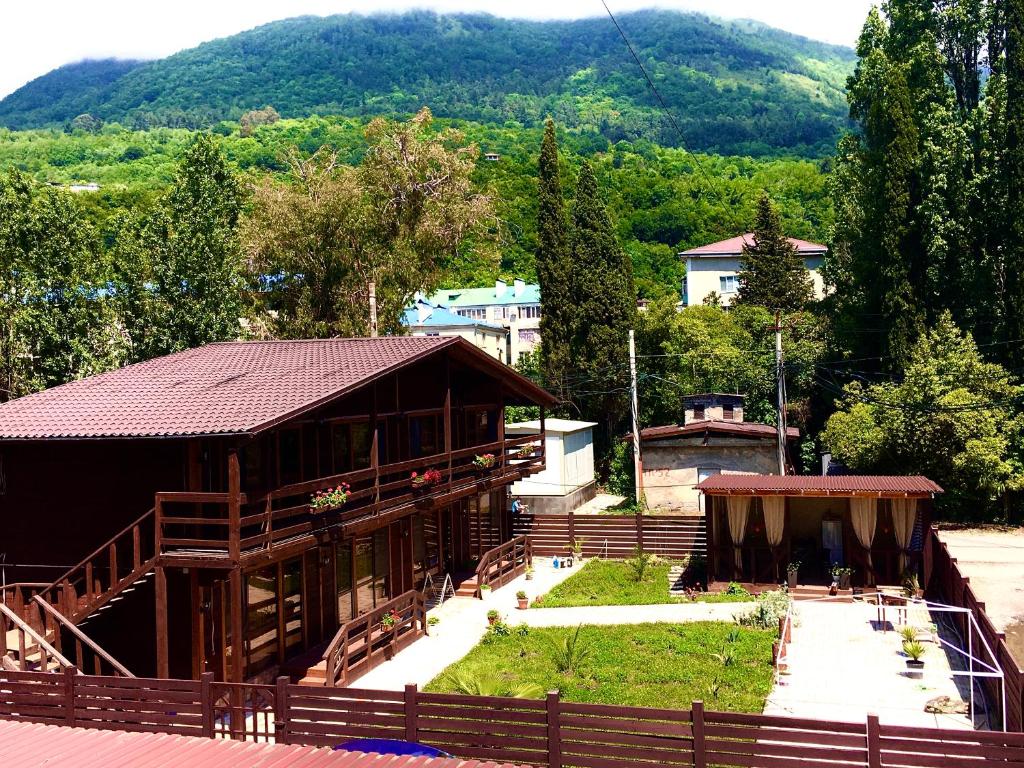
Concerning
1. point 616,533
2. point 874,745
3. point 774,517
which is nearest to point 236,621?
point 874,745

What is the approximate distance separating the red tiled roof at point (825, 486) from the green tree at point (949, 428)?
24.7ft

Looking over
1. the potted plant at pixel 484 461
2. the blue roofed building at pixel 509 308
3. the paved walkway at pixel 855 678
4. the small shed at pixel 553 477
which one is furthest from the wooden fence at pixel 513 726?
the blue roofed building at pixel 509 308

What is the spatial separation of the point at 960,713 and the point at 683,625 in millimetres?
6618

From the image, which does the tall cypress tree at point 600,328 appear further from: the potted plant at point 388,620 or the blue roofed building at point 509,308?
the potted plant at point 388,620

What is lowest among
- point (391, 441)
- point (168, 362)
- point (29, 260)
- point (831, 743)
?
point (831, 743)

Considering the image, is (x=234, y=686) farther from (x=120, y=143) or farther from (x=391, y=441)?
(x=120, y=143)

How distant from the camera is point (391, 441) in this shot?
70.9ft

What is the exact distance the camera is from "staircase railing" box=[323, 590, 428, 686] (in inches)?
641

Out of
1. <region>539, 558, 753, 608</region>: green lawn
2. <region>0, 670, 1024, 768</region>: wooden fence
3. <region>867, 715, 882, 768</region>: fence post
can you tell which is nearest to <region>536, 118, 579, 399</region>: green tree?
<region>539, 558, 753, 608</region>: green lawn

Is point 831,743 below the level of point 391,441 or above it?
below

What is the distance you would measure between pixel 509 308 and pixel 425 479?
54.6 meters

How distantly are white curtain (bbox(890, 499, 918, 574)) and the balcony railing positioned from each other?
31.5 feet

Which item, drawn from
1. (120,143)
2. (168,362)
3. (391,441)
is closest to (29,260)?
(168,362)

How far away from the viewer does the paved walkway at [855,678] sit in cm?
1416
